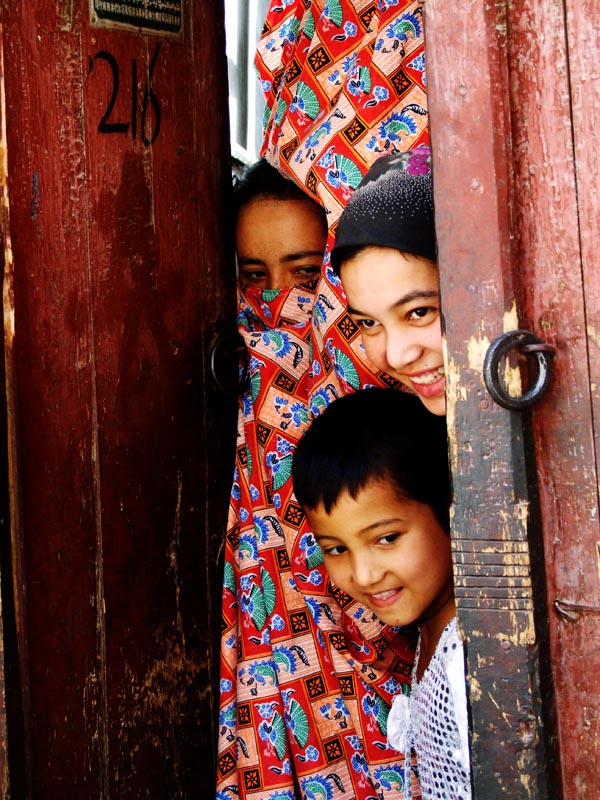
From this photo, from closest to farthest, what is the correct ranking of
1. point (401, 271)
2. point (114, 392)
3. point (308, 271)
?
A: point (401, 271) < point (114, 392) < point (308, 271)

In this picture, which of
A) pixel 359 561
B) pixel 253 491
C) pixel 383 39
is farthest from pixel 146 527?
pixel 383 39

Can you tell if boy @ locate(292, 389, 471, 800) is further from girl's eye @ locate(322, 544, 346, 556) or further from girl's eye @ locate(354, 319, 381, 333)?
A: girl's eye @ locate(354, 319, 381, 333)

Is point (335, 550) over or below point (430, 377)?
below

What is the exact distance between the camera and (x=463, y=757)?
1.58m

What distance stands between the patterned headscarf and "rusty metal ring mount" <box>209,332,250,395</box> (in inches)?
20.4

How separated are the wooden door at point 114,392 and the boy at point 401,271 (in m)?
0.54

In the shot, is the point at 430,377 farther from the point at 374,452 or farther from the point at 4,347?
the point at 4,347

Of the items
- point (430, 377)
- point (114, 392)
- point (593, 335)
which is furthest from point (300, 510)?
point (593, 335)

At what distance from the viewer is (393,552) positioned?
5.87 ft

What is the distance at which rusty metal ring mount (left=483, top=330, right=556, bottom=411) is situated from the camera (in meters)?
1.18

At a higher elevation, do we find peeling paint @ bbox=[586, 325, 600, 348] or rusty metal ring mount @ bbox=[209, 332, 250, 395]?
rusty metal ring mount @ bbox=[209, 332, 250, 395]

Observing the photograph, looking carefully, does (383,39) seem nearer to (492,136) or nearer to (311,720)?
(492,136)

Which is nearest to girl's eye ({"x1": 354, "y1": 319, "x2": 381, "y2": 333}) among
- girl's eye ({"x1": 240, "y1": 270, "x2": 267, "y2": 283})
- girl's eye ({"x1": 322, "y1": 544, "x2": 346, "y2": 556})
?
girl's eye ({"x1": 322, "y1": 544, "x2": 346, "y2": 556})

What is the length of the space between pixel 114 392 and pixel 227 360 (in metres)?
0.28
